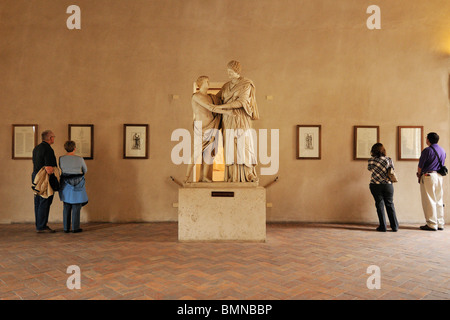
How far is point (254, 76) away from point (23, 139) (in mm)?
4919

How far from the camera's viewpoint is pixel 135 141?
6504 mm

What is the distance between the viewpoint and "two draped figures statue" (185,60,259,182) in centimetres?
487

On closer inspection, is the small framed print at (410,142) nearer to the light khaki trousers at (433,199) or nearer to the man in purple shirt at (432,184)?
the man in purple shirt at (432,184)

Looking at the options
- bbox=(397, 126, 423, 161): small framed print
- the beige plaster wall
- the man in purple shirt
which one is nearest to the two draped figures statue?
the beige plaster wall

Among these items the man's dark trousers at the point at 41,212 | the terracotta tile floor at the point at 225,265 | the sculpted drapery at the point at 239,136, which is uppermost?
the sculpted drapery at the point at 239,136

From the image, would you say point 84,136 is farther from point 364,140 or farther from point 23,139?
point 364,140

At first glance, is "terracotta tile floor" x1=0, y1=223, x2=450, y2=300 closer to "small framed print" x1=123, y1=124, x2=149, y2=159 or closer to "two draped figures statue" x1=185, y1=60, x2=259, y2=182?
"two draped figures statue" x1=185, y1=60, x2=259, y2=182

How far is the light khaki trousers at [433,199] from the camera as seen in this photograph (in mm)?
5785

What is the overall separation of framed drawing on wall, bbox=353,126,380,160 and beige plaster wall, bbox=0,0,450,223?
132 millimetres

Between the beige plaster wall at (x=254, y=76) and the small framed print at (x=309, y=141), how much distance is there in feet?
0.43

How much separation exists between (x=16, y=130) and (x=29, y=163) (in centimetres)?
72

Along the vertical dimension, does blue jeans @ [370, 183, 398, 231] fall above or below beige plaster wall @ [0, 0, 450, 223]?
below

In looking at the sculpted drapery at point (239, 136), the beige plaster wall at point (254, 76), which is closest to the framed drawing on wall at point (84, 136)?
the beige plaster wall at point (254, 76)

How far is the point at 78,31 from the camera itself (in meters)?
6.52
